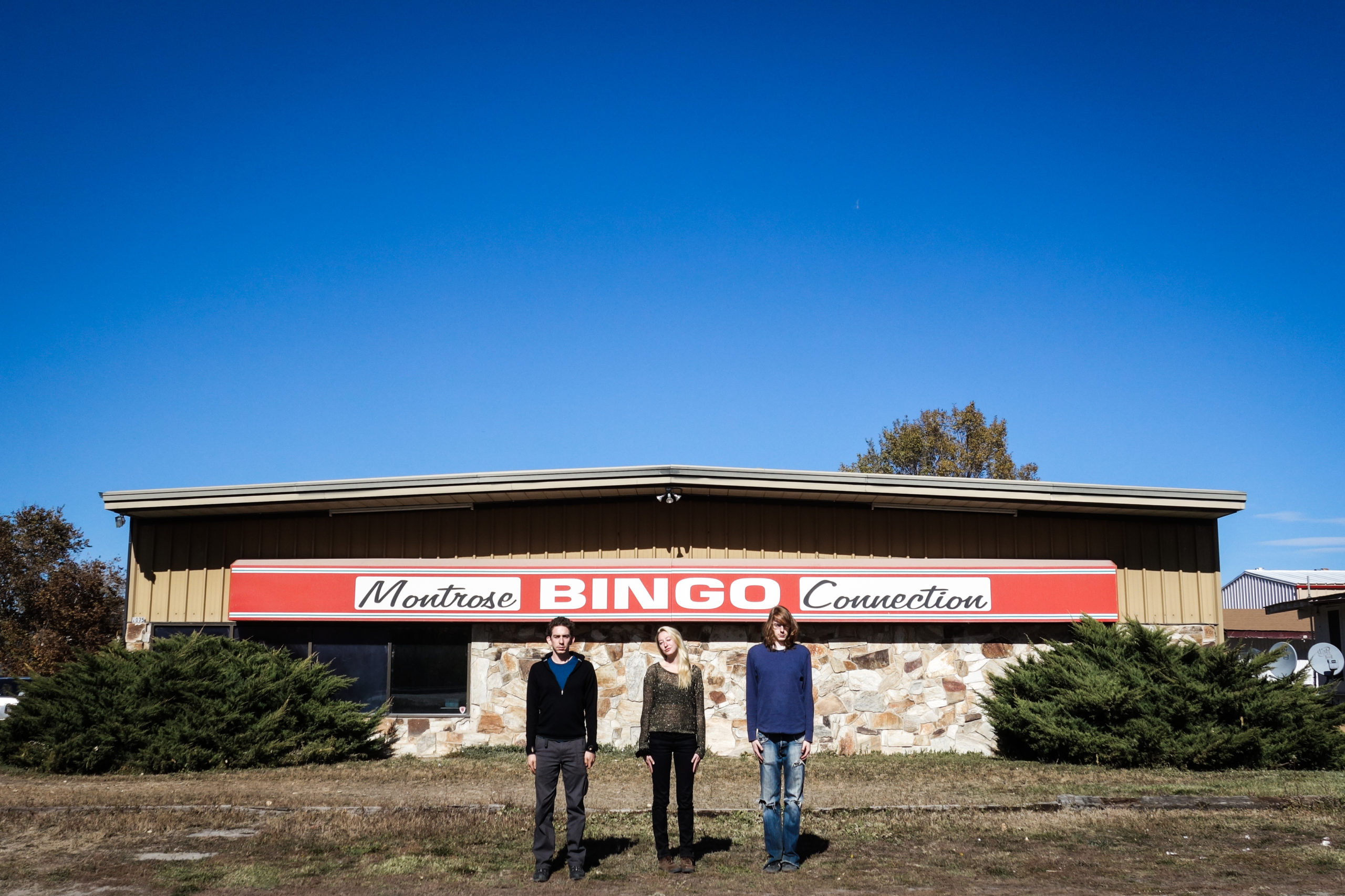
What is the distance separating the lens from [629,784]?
38.7 ft

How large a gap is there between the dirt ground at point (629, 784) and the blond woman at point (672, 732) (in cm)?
266

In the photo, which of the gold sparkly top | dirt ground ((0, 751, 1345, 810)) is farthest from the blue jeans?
dirt ground ((0, 751, 1345, 810))

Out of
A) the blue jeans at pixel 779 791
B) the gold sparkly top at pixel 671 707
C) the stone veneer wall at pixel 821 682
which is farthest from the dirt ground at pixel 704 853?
the stone veneer wall at pixel 821 682

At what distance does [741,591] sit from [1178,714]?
18.6 feet

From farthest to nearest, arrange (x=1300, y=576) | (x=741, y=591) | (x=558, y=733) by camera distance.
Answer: (x=1300, y=576), (x=741, y=591), (x=558, y=733)

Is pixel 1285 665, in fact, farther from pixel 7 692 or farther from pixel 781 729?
pixel 7 692

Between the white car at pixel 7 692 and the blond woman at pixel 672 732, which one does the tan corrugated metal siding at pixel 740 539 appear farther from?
the blond woman at pixel 672 732

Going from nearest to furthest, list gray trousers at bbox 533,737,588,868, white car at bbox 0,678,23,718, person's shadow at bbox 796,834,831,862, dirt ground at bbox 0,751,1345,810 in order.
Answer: gray trousers at bbox 533,737,588,868 → person's shadow at bbox 796,834,831,862 → dirt ground at bbox 0,751,1345,810 → white car at bbox 0,678,23,718

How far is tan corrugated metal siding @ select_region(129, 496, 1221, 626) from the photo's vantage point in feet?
51.9

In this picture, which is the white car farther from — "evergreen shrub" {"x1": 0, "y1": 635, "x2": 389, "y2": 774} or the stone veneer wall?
the stone veneer wall

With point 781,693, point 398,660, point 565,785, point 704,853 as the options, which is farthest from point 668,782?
point 398,660

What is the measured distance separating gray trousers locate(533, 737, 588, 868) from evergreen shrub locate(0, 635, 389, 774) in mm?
7259

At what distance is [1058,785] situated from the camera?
11.2 metres

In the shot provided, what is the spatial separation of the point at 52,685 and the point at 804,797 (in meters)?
9.62
